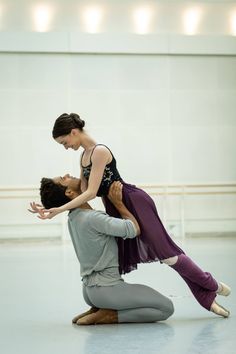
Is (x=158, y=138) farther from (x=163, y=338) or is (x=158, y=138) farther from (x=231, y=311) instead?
(x=163, y=338)

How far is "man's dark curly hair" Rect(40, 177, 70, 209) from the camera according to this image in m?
3.06

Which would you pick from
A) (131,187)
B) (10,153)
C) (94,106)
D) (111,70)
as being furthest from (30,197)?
(131,187)

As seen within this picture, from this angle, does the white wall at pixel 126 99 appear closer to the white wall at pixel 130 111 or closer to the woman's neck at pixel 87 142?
the white wall at pixel 130 111

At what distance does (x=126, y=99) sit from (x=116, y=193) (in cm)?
812

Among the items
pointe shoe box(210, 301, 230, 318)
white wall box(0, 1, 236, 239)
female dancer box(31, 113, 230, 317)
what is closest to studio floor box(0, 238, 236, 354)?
pointe shoe box(210, 301, 230, 318)

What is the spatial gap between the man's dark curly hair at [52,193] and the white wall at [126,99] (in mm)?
7653

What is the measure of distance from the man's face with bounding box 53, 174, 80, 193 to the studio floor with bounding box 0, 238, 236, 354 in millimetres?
708

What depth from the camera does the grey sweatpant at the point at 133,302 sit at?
3.03 m

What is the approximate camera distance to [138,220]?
3.12m

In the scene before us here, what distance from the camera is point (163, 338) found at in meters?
2.64

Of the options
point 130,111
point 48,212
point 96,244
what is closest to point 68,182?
point 48,212

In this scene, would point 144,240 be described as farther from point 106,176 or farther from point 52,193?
point 52,193

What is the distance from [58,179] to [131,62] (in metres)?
8.36

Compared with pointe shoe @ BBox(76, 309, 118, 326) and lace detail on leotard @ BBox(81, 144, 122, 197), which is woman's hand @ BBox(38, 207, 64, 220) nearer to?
lace detail on leotard @ BBox(81, 144, 122, 197)
